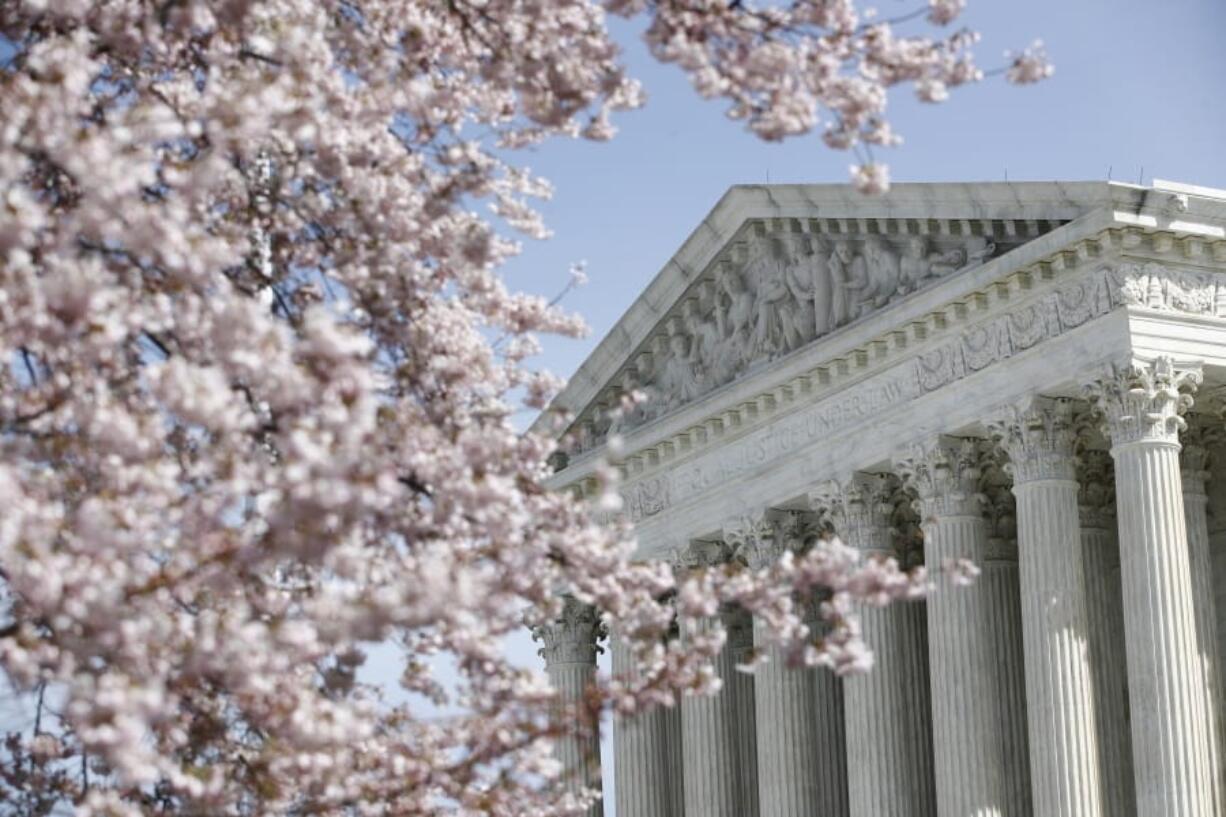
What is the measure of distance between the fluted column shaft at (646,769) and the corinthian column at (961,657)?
13094 mm

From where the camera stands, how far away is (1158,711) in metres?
38.9

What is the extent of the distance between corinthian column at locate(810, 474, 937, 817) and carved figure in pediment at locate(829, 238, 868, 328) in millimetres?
3435

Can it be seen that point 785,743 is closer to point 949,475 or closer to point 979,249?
point 949,475

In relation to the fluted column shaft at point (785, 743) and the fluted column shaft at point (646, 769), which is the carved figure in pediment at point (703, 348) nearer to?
the fluted column shaft at point (785, 743)

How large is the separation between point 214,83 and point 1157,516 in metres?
27.4

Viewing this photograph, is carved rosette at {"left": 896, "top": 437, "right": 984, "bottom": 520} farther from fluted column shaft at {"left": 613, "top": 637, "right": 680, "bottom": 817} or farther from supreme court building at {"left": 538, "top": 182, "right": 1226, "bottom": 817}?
fluted column shaft at {"left": 613, "top": 637, "right": 680, "bottom": 817}

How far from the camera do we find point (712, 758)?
177 ft

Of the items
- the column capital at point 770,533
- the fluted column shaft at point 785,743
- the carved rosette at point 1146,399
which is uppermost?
the column capital at point 770,533

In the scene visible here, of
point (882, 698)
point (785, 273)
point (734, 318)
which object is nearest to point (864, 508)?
point (882, 698)

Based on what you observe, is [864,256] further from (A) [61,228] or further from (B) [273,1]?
(A) [61,228]

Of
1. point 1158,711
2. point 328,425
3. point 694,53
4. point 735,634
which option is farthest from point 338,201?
point 735,634

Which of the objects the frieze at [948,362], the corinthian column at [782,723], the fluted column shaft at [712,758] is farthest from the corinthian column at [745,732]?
the frieze at [948,362]

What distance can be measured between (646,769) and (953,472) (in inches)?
603

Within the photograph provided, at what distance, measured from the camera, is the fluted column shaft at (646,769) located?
187ft
